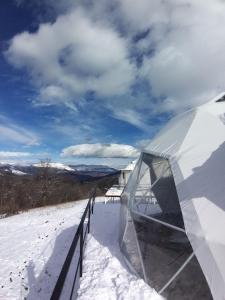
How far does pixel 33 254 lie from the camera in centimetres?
1155

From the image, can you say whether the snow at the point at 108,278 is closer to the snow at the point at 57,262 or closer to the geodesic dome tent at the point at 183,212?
the snow at the point at 57,262

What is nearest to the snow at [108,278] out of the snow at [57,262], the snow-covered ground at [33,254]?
the snow at [57,262]

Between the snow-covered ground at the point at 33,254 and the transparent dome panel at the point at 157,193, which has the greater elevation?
the transparent dome panel at the point at 157,193

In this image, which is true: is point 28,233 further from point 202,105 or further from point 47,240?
point 202,105

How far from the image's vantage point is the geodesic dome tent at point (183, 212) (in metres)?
5.44

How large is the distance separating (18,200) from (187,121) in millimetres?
25478

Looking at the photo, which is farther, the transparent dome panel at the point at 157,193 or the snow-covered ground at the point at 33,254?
the snow-covered ground at the point at 33,254

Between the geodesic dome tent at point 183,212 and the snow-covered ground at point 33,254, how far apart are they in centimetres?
273

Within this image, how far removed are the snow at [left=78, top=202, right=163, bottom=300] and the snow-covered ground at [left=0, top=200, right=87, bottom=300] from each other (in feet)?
5.23

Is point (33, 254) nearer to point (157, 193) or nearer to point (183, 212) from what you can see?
point (157, 193)

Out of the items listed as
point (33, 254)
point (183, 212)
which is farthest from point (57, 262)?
point (183, 212)

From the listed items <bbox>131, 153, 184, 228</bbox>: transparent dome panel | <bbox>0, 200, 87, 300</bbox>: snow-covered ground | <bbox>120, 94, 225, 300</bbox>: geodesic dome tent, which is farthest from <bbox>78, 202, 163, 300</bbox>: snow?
<bbox>0, 200, 87, 300</bbox>: snow-covered ground

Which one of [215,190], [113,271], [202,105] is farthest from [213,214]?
[202,105]

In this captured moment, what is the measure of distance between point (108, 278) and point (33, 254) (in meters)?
5.66
